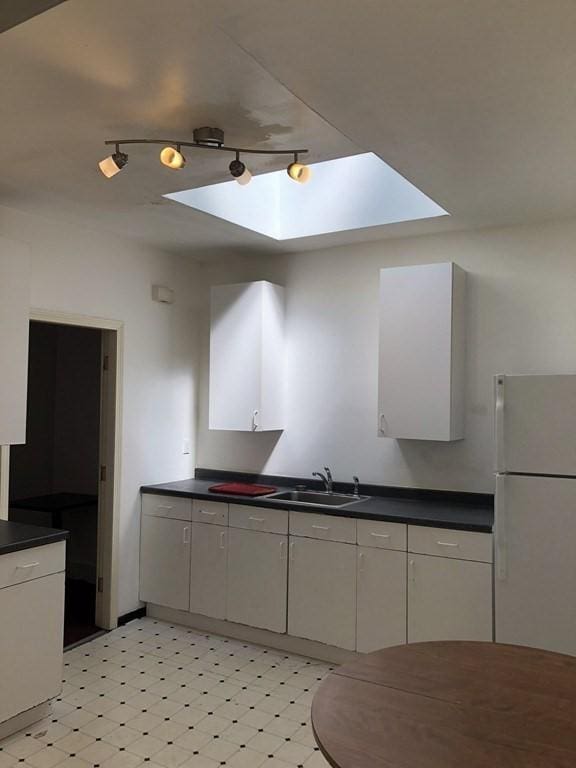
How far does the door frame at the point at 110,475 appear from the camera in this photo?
4.11 metres

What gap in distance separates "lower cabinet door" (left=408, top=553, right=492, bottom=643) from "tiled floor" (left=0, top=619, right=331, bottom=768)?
68 centimetres

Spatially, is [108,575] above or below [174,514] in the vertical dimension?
below

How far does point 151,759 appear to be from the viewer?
2.64m

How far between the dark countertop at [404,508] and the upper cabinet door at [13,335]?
1.33m

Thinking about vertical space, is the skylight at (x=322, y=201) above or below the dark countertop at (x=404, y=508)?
above

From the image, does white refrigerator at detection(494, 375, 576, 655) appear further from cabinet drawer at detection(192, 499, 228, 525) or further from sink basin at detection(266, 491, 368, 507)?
cabinet drawer at detection(192, 499, 228, 525)

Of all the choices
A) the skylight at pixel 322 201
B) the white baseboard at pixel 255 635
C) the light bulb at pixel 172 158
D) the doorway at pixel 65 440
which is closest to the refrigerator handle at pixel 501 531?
the white baseboard at pixel 255 635

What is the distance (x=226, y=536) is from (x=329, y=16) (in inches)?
121

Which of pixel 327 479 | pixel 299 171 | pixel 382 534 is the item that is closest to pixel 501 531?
pixel 382 534

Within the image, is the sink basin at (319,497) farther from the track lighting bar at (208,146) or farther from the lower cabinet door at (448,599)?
the track lighting bar at (208,146)

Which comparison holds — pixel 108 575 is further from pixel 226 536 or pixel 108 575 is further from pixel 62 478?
pixel 62 478

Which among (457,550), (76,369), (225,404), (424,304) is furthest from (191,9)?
(76,369)

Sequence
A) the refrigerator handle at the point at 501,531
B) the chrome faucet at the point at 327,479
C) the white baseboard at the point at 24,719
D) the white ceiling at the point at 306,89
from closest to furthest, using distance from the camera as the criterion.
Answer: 1. the white ceiling at the point at 306,89
2. the white baseboard at the point at 24,719
3. the refrigerator handle at the point at 501,531
4. the chrome faucet at the point at 327,479

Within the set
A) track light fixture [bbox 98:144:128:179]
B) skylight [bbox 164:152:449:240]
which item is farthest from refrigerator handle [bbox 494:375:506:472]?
track light fixture [bbox 98:144:128:179]
